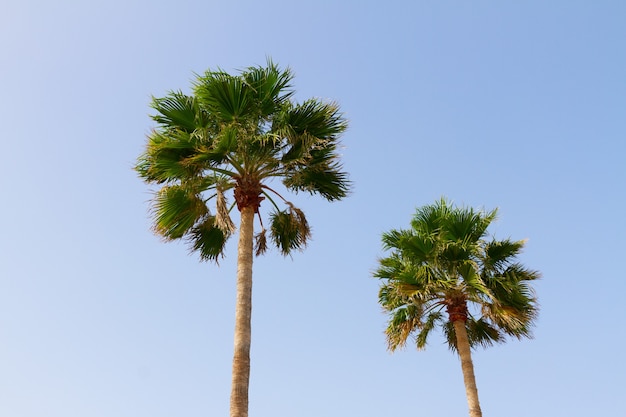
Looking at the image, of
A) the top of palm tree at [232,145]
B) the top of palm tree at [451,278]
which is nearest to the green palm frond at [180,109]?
the top of palm tree at [232,145]

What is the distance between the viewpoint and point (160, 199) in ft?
39.7

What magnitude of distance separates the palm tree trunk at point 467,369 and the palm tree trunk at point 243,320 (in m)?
6.77

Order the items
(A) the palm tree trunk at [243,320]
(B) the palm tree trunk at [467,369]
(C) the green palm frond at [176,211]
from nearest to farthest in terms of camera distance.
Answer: (A) the palm tree trunk at [243,320], (C) the green palm frond at [176,211], (B) the palm tree trunk at [467,369]

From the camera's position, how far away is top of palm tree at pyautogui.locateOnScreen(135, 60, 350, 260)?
1140 centimetres

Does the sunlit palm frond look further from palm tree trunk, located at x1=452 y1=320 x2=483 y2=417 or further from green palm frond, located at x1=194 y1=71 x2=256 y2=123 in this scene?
palm tree trunk, located at x1=452 y1=320 x2=483 y2=417

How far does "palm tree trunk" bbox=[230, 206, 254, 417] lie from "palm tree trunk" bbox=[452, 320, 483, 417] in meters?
6.77

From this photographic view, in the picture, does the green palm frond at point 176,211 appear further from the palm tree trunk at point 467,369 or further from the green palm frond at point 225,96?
the palm tree trunk at point 467,369

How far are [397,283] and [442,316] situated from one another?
2131mm

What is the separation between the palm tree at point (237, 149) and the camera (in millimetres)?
11359

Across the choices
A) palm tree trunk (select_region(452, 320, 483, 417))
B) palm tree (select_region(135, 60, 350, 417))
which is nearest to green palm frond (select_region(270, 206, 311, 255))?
palm tree (select_region(135, 60, 350, 417))

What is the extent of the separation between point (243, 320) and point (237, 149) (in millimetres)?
3563

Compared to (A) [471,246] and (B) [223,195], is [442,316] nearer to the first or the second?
(A) [471,246]

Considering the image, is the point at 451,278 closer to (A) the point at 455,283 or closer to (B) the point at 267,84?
(A) the point at 455,283

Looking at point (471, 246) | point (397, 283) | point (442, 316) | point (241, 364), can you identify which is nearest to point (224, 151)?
point (241, 364)
